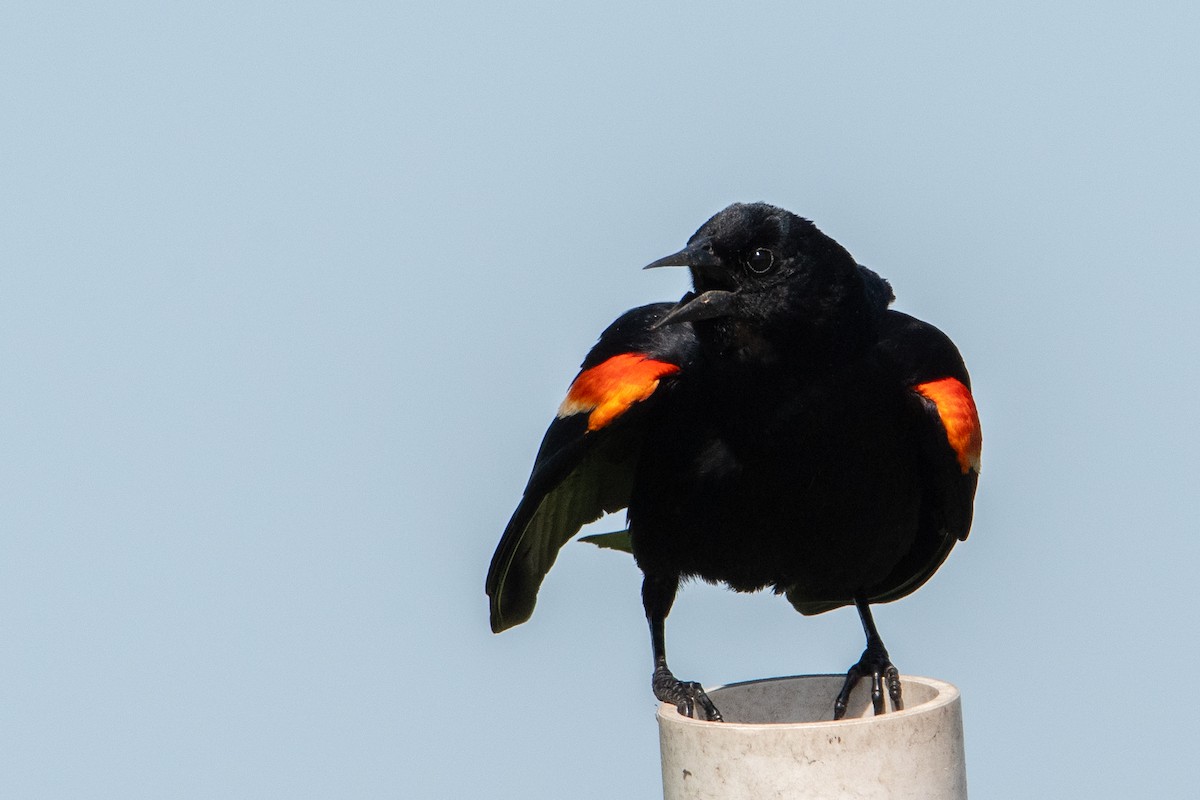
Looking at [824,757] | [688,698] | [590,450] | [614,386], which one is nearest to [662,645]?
[688,698]

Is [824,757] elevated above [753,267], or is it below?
below

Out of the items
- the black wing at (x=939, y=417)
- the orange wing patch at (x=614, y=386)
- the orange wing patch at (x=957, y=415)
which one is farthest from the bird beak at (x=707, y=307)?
the orange wing patch at (x=957, y=415)

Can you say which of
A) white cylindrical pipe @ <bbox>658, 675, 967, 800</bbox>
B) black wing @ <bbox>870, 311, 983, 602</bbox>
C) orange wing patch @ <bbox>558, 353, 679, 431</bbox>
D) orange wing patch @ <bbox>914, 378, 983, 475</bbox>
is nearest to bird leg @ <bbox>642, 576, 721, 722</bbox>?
white cylindrical pipe @ <bbox>658, 675, 967, 800</bbox>

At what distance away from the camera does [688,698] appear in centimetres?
408

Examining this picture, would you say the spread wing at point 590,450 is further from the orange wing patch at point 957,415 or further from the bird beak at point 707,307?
the orange wing patch at point 957,415

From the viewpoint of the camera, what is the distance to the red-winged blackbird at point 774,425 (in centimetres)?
389

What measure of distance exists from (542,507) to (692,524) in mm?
609

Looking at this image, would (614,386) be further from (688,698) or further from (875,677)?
(875,677)

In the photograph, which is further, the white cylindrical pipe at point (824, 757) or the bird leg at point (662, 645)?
the bird leg at point (662, 645)

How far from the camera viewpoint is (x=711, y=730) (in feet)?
11.7

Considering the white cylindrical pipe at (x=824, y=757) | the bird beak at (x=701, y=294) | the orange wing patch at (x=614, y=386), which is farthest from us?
the orange wing patch at (x=614, y=386)

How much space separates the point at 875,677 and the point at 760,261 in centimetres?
125

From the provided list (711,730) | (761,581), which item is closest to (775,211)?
(761,581)

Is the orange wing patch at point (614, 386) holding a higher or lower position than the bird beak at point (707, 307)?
lower
